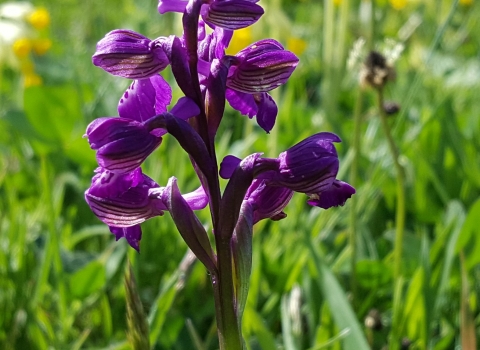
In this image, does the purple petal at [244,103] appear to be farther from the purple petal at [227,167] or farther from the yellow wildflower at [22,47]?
the yellow wildflower at [22,47]

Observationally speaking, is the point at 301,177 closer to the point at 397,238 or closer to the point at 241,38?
the point at 397,238

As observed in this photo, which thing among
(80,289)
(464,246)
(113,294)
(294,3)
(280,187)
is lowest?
(294,3)

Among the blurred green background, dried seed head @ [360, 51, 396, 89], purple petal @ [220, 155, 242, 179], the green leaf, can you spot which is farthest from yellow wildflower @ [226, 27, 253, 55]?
purple petal @ [220, 155, 242, 179]

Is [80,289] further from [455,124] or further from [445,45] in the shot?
[445,45]

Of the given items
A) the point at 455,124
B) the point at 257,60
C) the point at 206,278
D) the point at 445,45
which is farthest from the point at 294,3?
the point at 257,60

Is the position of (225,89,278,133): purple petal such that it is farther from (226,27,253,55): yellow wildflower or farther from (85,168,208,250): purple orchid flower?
(226,27,253,55): yellow wildflower

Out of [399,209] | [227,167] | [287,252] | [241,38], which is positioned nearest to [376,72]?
[399,209]

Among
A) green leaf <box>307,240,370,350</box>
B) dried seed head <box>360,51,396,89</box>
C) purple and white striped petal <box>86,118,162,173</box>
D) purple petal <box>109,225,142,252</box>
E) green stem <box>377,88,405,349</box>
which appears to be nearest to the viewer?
purple and white striped petal <box>86,118,162,173</box>

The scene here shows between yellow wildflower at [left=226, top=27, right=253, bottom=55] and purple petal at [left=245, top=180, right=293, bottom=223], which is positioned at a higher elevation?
purple petal at [left=245, top=180, right=293, bottom=223]
